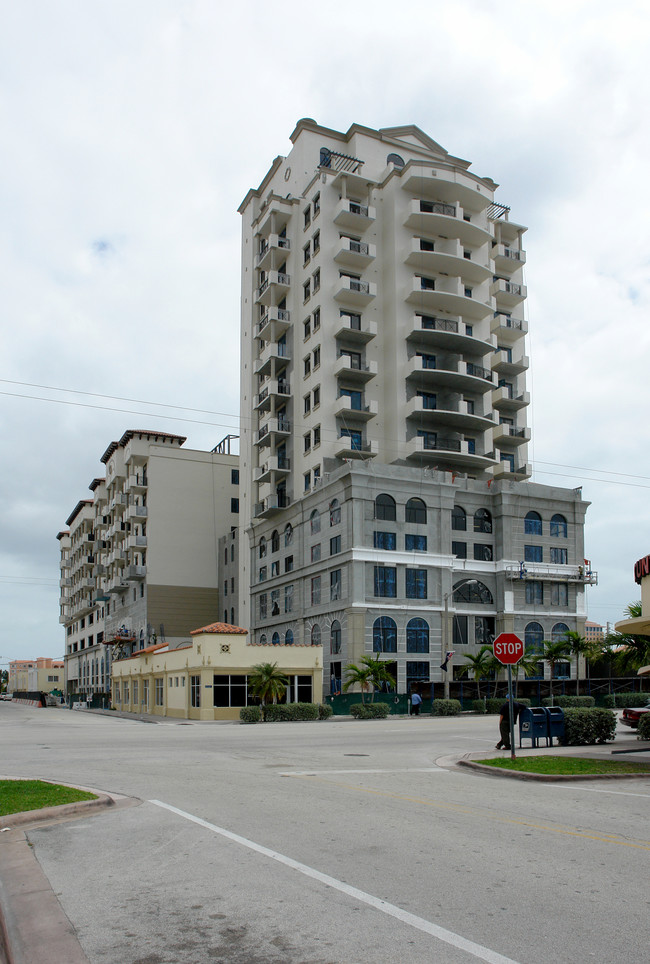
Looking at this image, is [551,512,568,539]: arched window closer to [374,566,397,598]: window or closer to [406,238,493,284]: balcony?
[374,566,397,598]: window

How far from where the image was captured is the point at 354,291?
6588 centimetres

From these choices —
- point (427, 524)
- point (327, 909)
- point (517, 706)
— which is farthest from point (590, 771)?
point (427, 524)

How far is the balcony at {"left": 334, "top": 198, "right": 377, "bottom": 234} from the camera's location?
67062mm

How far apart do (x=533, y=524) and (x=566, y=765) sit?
168ft

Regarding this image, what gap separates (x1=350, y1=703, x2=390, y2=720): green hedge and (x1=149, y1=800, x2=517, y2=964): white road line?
36.0 m

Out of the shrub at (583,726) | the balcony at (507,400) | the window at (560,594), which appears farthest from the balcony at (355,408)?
the shrub at (583,726)

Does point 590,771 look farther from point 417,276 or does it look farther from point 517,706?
point 417,276

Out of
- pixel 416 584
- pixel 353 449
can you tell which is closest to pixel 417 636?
pixel 416 584

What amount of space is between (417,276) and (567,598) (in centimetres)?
2889

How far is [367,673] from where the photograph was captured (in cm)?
4766

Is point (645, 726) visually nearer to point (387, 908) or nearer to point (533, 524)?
point (387, 908)

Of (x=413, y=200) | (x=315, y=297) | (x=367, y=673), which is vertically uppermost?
(x=413, y=200)

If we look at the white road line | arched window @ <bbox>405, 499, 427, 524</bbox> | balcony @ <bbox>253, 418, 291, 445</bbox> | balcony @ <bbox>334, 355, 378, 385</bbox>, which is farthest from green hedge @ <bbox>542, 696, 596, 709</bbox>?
the white road line

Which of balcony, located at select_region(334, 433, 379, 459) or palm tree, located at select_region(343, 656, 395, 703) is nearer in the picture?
palm tree, located at select_region(343, 656, 395, 703)
